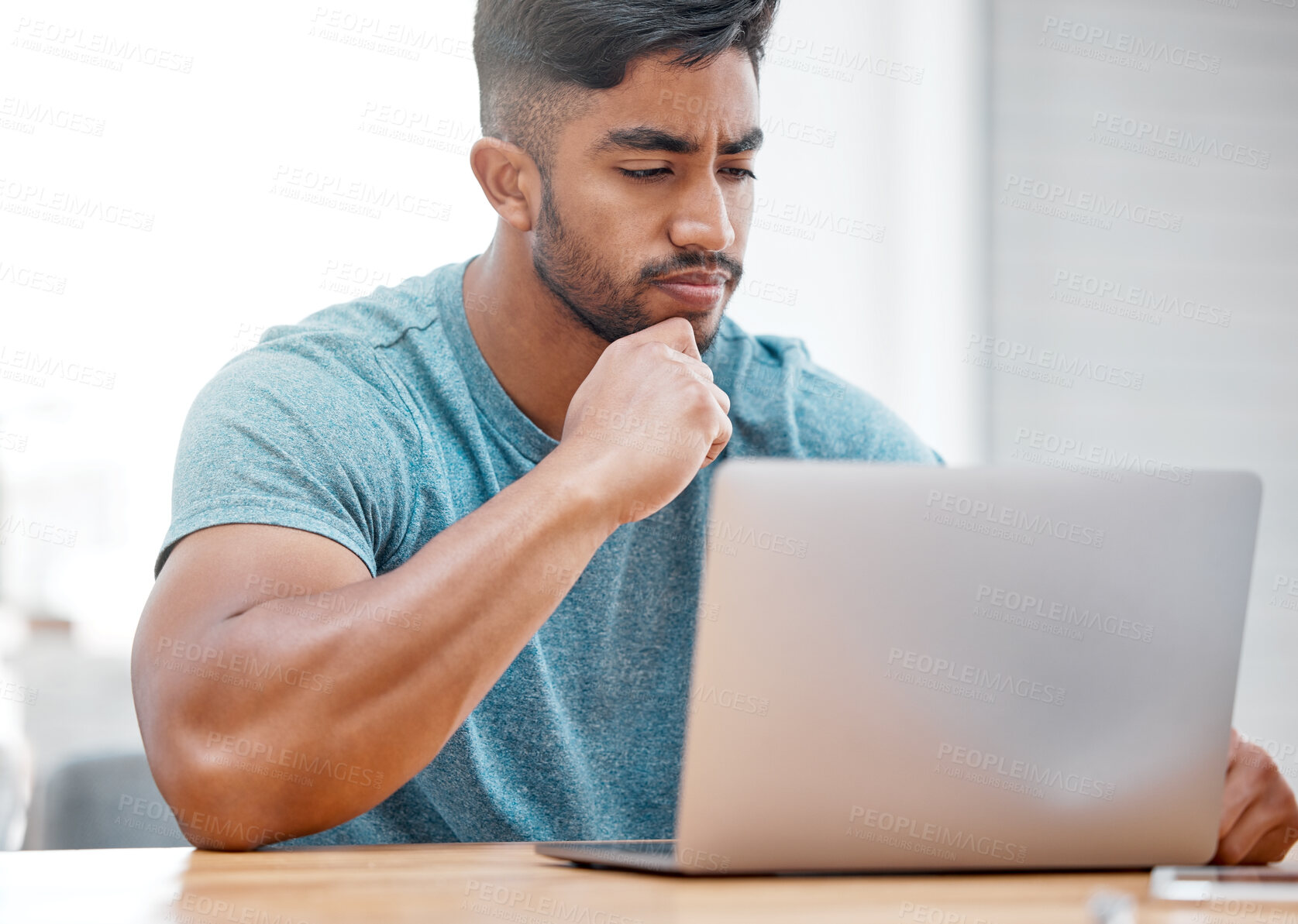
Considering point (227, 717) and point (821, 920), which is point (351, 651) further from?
point (821, 920)

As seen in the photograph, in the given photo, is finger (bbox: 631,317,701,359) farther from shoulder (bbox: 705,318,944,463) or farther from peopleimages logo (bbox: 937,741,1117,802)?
peopleimages logo (bbox: 937,741,1117,802)

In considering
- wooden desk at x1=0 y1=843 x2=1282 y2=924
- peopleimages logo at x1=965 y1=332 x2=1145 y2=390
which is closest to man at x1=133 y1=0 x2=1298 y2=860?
wooden desk at x1=0 y1=843 x2=1282 y2=924

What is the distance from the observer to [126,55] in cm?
244

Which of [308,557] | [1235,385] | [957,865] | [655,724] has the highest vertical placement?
[1235,385]

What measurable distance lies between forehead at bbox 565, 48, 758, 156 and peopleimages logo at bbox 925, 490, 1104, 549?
85 centimetres

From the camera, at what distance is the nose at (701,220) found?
1.42 meters

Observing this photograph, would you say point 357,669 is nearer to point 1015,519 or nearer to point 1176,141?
point 1015,519

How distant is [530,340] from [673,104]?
370 millimetres

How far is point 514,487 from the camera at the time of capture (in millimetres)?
1040

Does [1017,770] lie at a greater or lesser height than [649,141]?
lesser

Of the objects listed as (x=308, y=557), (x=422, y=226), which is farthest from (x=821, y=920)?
(x=422, y=226)

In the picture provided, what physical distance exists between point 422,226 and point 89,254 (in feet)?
2.30

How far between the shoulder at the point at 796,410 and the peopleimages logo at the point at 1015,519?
3.04ft

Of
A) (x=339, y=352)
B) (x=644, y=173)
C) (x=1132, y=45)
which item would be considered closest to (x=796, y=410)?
(x=644, y=173)
